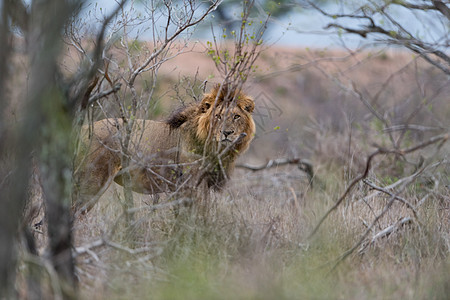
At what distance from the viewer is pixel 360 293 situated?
3.95 meters

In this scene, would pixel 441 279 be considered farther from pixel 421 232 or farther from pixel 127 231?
pixel 127 231

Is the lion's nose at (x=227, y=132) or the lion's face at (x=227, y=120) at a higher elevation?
the lion's face at (x=227, y=120)

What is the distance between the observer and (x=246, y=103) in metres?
6.48

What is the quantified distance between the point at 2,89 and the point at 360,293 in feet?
8.70

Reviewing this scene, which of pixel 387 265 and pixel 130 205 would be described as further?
pixel 130 205

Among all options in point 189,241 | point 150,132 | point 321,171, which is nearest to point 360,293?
point 189,241

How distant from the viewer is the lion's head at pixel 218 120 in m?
5.98

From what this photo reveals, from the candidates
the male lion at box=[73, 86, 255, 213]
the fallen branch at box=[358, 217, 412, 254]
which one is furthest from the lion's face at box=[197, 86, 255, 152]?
the fallen branch at box=[358, 217, 412, 254]

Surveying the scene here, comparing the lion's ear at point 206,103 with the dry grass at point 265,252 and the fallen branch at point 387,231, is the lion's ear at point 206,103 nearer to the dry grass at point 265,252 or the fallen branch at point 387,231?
the dry grass at point 265,252

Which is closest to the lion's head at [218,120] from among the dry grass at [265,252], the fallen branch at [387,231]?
the dry grass at [265,252]

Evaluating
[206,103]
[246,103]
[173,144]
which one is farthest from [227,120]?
[173,144]

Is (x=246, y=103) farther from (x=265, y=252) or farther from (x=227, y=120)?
(x=265, y=252)

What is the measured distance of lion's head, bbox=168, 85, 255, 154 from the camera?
19.6 feet

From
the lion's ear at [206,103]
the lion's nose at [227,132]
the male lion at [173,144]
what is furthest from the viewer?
the lion's ear at [206,103]
